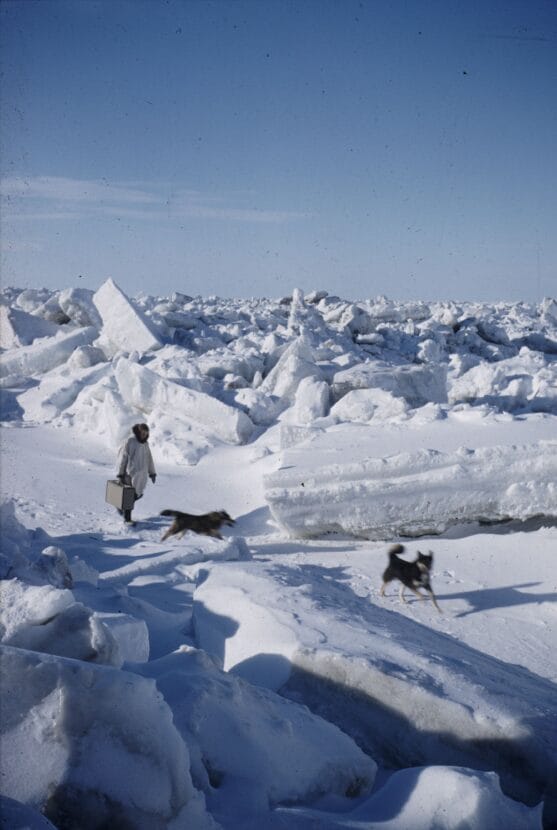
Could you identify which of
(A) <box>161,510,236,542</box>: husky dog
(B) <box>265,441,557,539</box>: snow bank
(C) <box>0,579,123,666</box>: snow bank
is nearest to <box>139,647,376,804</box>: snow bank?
(C) <box>0,579,123,666</box>: snow bank

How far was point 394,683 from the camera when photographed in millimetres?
2316

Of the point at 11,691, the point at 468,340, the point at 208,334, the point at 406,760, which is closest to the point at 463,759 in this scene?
the point at 406,760

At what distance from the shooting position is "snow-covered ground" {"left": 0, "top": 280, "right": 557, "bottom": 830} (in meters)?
1.52

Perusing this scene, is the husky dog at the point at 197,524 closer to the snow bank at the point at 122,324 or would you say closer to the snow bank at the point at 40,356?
the snow bank at the point at 122,324

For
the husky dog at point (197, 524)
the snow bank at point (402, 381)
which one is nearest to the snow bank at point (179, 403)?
the snow bank at point (402, 381)

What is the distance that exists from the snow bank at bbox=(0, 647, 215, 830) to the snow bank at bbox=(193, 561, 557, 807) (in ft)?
3.15

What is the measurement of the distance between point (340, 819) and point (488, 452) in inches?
153

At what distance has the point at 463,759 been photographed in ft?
7.17

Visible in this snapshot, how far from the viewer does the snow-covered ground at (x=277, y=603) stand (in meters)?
1.52

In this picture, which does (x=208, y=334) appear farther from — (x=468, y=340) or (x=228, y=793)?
(x=228, y=793)

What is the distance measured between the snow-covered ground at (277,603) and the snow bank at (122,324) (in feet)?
0.22

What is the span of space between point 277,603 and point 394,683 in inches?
30.2

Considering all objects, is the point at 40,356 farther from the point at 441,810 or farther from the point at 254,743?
the point at 441,810

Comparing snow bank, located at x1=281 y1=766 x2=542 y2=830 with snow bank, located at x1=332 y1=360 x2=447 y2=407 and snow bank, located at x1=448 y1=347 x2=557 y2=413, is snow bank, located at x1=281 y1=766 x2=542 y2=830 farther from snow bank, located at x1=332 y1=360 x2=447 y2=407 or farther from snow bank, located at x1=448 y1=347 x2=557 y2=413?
snow bank, located at x1=448 y1=347 x2=557 y2=413
